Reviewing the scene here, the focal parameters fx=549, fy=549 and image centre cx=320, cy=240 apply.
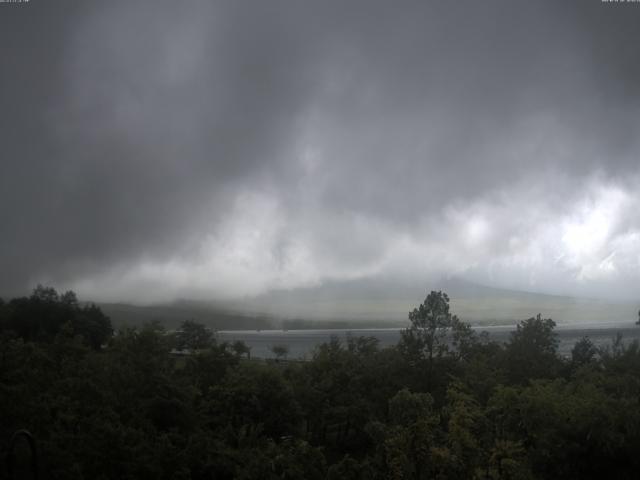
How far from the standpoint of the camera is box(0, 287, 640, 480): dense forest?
2530 cm

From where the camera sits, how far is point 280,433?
134 feet

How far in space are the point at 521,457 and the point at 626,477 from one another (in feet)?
14.5

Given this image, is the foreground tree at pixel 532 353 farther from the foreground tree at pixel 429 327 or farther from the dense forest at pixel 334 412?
the foreground tree at pixel 429 327

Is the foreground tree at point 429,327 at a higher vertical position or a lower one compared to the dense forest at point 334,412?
higher

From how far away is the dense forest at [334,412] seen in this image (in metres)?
25.3

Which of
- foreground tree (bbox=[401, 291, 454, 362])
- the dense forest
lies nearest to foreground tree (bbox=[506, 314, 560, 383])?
the dense forest

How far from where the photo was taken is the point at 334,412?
42719 millimetres

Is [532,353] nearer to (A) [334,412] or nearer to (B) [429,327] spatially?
(B) [429,327]

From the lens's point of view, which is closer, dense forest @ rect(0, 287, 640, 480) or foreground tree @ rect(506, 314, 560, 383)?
dense forest @ rect(0, 287, 640, 480)

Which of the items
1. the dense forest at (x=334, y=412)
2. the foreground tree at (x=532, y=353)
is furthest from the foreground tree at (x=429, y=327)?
the foreground tree at (x=532, y=353)

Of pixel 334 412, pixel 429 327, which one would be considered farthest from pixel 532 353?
pixel 334 412

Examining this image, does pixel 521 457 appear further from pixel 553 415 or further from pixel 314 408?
pixel 314 408

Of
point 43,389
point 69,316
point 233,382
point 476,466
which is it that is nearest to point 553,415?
point 476,466

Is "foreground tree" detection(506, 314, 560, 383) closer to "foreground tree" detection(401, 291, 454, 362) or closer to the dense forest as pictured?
the dense forest
